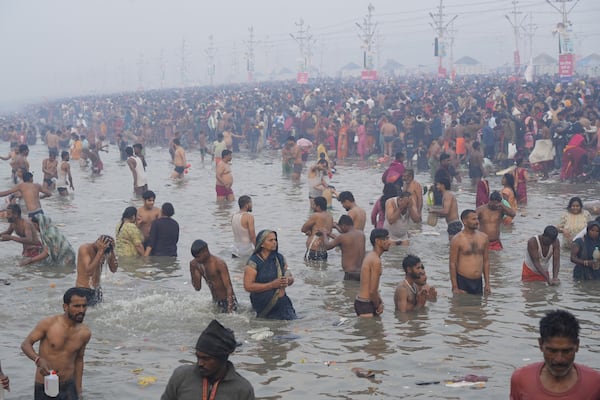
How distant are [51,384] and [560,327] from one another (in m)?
3.75

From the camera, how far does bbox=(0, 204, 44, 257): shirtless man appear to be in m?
12.6

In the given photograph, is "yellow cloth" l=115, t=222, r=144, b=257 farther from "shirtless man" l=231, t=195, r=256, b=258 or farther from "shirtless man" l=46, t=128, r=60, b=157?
"shirtless man" l=46, t=128, r=60, b=157

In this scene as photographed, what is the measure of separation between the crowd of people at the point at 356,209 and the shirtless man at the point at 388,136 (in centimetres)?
3

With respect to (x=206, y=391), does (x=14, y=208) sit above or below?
above

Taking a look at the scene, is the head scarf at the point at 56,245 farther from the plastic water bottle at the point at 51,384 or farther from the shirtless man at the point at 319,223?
the plastic water bottle at the point at 51,384

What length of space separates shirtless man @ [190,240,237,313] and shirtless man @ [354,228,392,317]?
1.37 meters

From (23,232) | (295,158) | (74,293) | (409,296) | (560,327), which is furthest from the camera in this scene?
(295,158)

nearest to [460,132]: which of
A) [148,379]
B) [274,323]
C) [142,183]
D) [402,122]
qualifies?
[402,122]

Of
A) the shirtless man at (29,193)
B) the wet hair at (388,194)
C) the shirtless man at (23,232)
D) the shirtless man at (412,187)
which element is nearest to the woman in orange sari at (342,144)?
the shirtless man at (412,187)

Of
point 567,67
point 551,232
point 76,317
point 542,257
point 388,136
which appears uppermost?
point 567,67

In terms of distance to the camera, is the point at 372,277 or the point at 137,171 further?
the point at 137,171

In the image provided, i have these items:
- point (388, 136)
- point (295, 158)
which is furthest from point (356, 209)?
point (388, 136)

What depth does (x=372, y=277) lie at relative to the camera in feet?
30.9

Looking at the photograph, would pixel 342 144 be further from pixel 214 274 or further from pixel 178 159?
pixel 214 274
